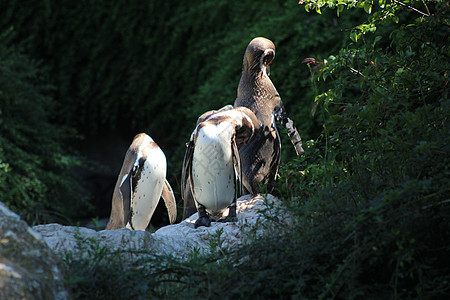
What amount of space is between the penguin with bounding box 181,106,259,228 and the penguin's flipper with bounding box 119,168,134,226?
2.03 ft

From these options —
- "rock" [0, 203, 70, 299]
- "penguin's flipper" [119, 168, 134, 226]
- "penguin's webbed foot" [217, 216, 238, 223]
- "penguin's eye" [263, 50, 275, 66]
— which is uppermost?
"penguin's eye" [263, 50, 275, 66]

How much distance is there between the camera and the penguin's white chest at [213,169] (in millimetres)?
4301


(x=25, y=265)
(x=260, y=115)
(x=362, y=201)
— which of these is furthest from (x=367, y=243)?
(x=260, y=115)

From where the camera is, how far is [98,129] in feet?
41.5

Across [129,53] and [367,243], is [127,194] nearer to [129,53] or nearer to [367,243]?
[367,243]

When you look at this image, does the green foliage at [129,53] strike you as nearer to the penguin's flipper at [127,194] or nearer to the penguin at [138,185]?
the penguin at [138,185]

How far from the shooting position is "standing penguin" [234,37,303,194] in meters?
4.94

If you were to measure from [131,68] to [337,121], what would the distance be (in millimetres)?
8441

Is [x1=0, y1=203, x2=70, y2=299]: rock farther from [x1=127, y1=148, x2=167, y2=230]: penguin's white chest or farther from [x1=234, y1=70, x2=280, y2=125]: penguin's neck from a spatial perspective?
[x1=234, y1=70, x2=280, y2=125]: penguin's neck

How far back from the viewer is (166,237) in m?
4.06

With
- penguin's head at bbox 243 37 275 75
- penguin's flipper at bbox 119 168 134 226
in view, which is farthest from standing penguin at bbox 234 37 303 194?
penguin's flipper at bbox 119 168 134 226

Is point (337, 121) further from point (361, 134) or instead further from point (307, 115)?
point (307, 115)

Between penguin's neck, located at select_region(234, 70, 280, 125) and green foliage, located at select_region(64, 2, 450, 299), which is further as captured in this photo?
penguin's neck, located at select_region(234, 70, 280, 125)

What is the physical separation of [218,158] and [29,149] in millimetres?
6120
